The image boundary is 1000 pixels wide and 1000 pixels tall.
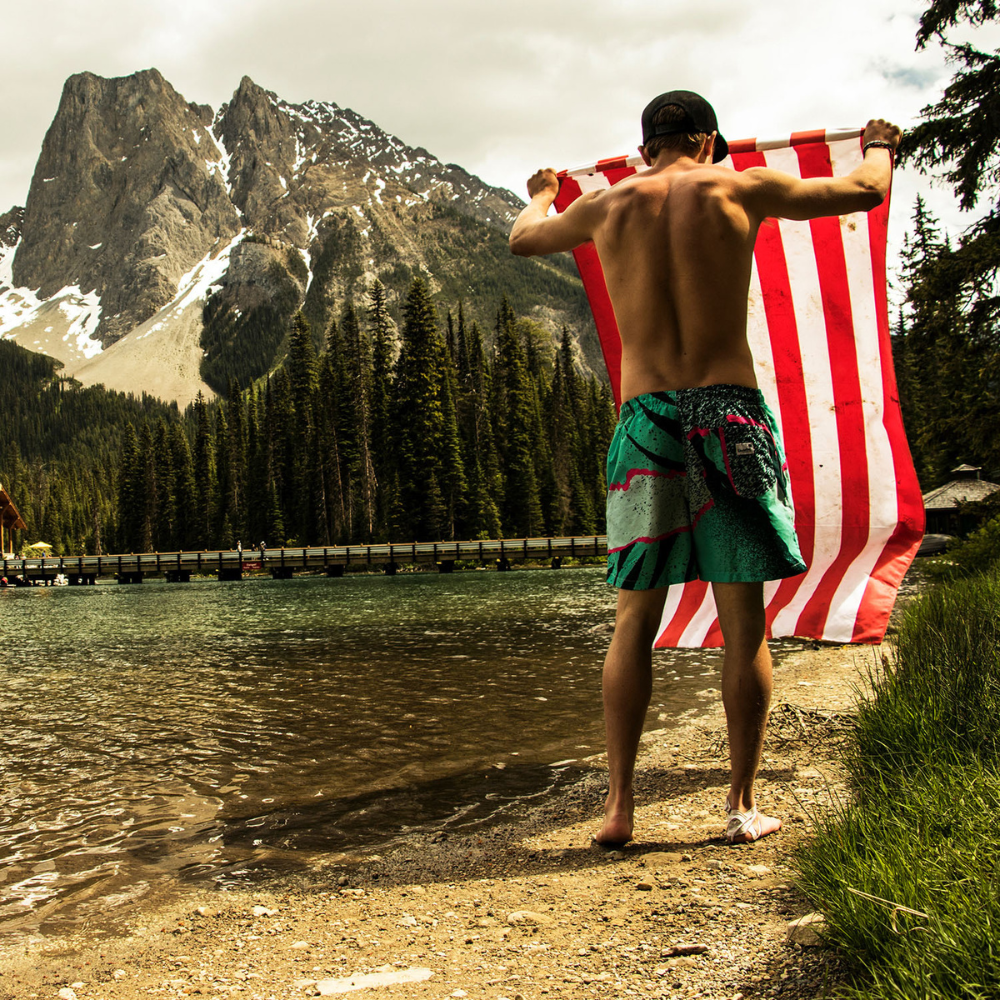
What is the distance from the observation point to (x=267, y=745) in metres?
6.18

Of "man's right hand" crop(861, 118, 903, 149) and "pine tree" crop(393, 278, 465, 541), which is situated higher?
"pine tree" crop(393, 278, 465, 541)

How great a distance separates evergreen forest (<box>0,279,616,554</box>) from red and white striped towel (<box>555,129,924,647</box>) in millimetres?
49792

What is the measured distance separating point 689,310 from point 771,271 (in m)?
1.65

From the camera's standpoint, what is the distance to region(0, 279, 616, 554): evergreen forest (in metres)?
54.9

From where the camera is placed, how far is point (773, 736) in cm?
470

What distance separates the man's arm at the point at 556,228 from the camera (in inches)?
116

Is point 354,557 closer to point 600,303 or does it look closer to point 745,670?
point 600,303

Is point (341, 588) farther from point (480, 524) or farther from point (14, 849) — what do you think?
point (14, 849)

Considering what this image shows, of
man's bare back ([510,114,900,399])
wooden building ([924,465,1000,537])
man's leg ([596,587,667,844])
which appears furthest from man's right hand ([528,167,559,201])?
wooden building ([924,465,1000,537])

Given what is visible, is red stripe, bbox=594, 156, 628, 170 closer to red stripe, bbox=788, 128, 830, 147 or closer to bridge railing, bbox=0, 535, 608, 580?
red stripe, bbox=788, 128, 830, 147

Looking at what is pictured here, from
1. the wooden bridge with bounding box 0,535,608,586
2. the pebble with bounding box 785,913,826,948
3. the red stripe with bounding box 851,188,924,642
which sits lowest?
the wooden bridge with bounding box 0,535,608,586

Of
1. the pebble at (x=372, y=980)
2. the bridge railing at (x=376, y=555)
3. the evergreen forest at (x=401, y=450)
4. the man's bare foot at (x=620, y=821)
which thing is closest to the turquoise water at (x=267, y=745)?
the man's bare foot at (x=620, y=821)

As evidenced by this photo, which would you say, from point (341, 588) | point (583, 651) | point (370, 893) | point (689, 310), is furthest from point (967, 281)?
point (341, 588)

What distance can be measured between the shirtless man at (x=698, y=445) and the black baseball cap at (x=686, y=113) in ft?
0.47
